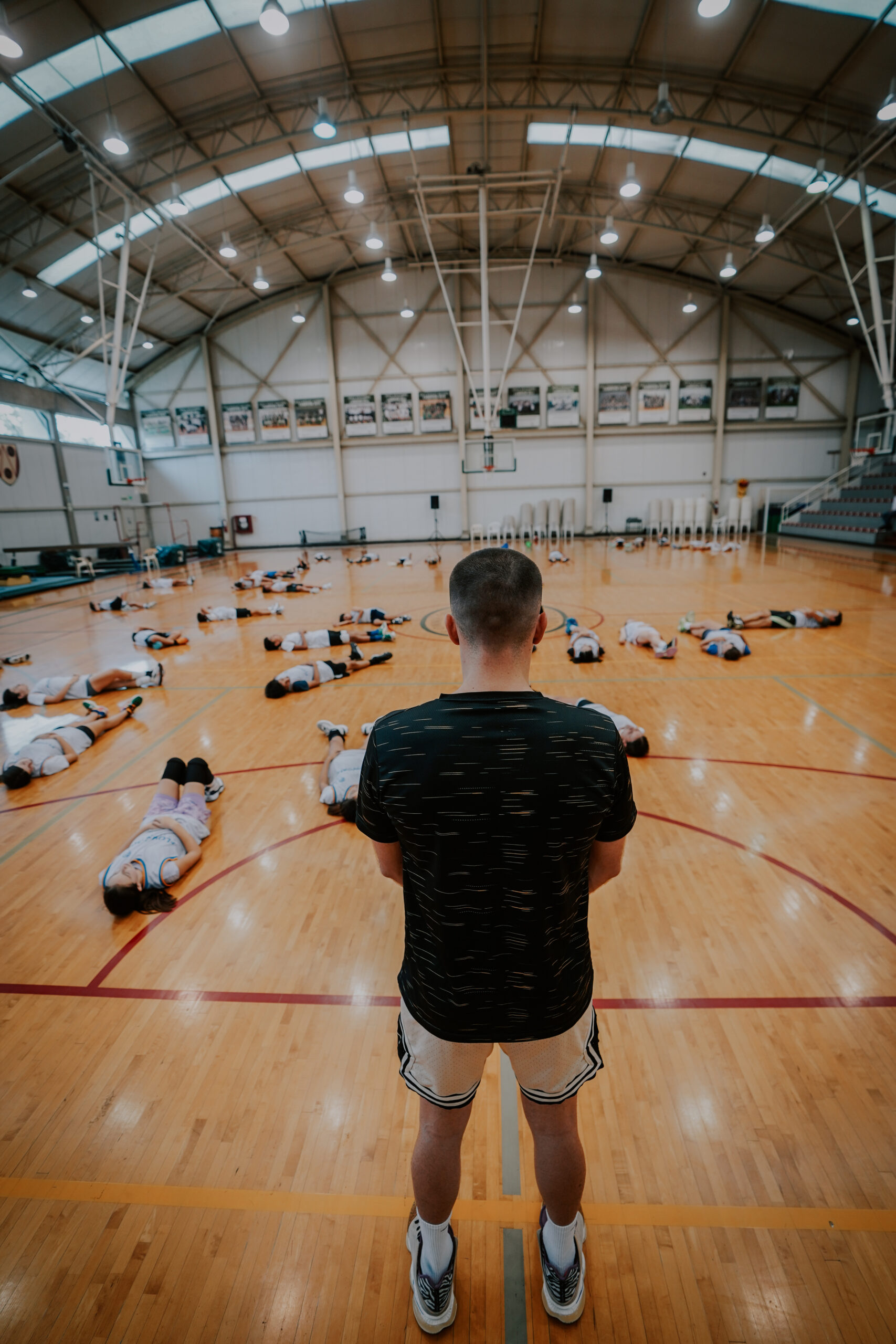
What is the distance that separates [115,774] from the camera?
529cm

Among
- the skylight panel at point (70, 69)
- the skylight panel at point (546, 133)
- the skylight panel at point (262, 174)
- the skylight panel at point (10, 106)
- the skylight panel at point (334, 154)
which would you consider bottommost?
the skylight panel at point (10, 106)

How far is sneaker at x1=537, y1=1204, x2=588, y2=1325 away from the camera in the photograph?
164 cm

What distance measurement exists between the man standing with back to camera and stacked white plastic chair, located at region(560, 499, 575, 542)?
82.8 ft

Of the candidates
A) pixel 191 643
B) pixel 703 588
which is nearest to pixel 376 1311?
pixel 191 643

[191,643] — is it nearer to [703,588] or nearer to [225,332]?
[703,588]

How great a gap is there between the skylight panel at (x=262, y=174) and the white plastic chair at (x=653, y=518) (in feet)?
55.7

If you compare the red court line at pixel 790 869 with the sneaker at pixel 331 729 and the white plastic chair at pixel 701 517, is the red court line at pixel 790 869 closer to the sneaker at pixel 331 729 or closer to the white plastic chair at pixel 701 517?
the sneaker at pixel 331 729

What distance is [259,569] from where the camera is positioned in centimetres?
1988

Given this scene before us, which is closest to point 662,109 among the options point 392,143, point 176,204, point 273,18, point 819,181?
point 819,181

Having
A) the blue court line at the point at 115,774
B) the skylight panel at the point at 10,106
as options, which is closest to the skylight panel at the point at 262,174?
the skylight panel at the point at 10,106

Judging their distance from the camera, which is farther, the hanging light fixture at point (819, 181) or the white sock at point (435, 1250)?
the hanging light fixture at point (819, 181)

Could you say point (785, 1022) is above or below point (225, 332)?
below

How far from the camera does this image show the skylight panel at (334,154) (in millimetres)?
16609

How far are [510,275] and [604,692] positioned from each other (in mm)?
23925
